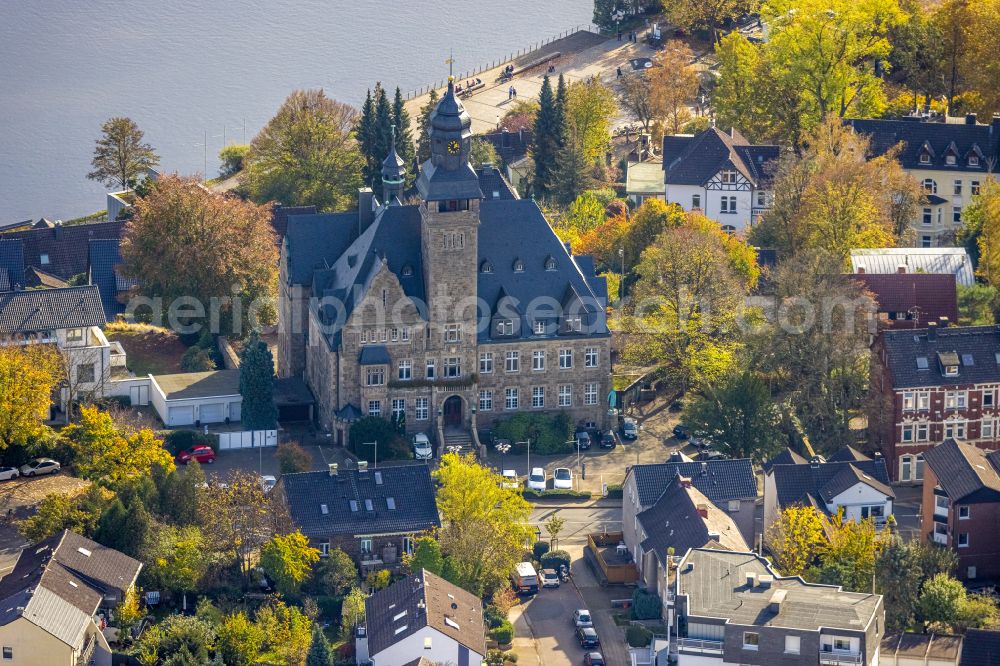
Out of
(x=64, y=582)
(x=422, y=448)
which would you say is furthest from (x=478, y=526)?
(x=64, y=582)

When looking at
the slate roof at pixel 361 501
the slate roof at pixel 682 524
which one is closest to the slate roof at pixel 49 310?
the slate roof at pixel 361 501

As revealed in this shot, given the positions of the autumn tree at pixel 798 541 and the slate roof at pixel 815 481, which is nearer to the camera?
the autumn tree at pixel 798 541

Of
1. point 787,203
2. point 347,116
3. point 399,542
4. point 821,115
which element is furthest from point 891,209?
point 399,542

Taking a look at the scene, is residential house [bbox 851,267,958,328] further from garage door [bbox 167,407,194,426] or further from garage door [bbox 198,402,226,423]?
garage door [bbox 167,407,194,426]

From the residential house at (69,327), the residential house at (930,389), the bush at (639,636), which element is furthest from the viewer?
the residential house at (69,327)

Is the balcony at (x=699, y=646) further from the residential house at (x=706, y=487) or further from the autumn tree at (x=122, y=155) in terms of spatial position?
the autumn tree at (x=122, y=155)

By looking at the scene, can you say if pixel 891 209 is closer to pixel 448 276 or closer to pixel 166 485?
pixel 448 276
